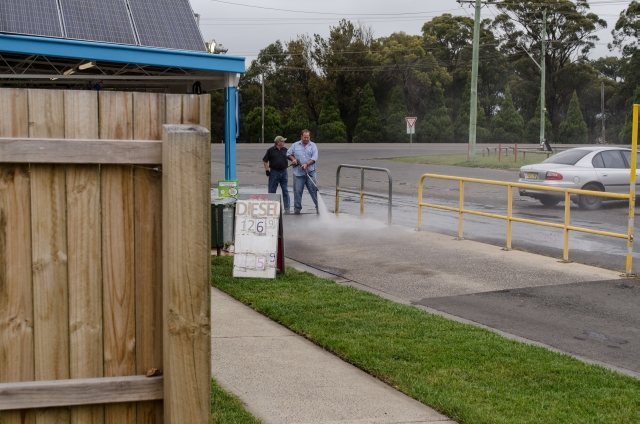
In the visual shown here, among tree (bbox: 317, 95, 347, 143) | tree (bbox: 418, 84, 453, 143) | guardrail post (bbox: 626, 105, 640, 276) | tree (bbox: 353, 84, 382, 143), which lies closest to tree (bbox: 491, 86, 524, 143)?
tree (bbox: 418, 84, 453, 143)

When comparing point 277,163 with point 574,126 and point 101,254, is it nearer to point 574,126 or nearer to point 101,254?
point 101,254

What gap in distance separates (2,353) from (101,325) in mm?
337

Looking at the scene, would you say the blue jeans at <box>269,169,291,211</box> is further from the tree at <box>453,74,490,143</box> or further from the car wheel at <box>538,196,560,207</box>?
the tree at <box>453,74,490,143</box>

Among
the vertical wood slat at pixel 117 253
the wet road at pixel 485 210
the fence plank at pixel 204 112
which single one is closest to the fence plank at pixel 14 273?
the vertical wood slat at pixel 117 253

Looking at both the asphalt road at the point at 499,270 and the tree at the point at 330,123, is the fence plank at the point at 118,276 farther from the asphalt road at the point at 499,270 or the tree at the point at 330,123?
the tree at the point at 330,123

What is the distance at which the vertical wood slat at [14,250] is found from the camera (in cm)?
272

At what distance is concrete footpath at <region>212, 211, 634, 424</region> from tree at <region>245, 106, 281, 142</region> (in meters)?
46.1

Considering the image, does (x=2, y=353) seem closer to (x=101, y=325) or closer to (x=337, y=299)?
(x=101, y=325)

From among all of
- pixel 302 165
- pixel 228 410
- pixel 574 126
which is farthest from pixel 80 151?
pixel 574 126

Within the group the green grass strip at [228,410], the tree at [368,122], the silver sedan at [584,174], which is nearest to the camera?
the green grass strip at [228,410]

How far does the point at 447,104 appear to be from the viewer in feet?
235

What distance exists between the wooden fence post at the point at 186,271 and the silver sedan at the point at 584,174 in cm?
1633

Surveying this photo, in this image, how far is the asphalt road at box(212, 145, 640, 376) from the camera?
25.7 ft

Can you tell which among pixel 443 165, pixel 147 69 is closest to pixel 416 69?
pixel 443 165
